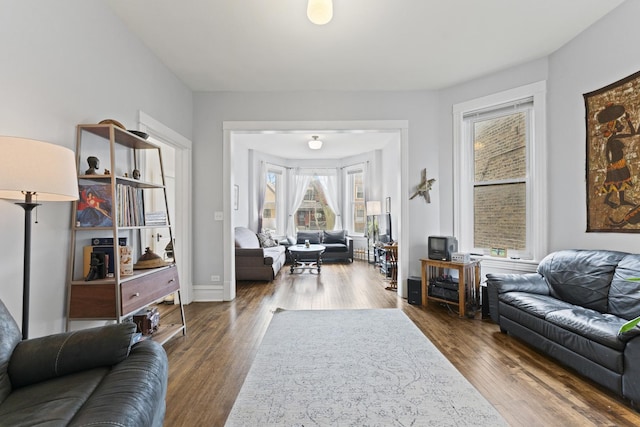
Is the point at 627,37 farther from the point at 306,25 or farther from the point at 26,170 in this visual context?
the point at 26,170

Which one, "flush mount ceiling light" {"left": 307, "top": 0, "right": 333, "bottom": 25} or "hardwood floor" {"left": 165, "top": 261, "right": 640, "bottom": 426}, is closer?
"hardwood floor" {"left": 165, "top": 261, "right": 640, "bottom": 426}

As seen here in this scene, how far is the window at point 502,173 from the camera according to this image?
338 centimetres

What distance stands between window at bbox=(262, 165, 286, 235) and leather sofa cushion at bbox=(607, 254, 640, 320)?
646cm

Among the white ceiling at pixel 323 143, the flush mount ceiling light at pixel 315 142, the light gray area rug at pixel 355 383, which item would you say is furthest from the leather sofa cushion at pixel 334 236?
the light gray area rug at pixel 355 383

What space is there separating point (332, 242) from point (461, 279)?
4.37 meters

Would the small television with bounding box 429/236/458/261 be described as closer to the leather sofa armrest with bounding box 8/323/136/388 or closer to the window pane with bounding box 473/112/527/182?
the window pane with bounding box 473/112/527/182

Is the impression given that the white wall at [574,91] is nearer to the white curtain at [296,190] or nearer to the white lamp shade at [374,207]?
the white lamp shade at [374,207]

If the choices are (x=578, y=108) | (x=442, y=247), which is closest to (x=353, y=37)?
(x=578, y=108)

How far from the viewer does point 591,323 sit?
6.67 feet

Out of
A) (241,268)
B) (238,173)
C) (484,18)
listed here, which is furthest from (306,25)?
(238,173)

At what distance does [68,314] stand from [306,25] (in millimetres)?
2989

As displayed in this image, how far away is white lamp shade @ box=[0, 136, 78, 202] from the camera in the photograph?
1315 millimetres

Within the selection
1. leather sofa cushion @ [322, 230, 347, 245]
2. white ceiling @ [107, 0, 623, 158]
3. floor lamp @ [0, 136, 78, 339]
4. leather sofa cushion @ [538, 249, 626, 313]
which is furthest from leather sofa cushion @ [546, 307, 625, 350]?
leather sofa cushion @ [322, 230, 347, 245]

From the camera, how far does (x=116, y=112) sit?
255cm
